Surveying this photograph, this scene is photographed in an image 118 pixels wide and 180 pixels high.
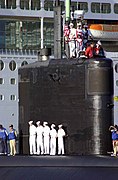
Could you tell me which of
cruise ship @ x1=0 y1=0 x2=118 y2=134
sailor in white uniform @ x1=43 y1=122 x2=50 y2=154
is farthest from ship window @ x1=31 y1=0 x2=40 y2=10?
sailor in white uniform @ x1=43 y1=122 x2=50 y2=154

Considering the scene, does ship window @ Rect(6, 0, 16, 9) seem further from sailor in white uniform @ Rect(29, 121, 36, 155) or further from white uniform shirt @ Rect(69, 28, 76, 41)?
white uniform shirt @ Rect(69, 28, 76, 41)

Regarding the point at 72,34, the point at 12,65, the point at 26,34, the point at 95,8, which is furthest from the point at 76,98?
the point at 95,8

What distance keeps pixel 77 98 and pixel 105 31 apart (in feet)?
54.4

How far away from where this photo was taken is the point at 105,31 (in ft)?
81.5

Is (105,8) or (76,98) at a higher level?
(105,8)

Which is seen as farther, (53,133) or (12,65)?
(12,65)

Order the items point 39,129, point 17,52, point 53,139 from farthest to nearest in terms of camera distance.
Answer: point 17,52
point 53,139
point 39,129

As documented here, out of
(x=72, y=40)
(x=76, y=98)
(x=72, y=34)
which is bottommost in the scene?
(x=76, y=98)

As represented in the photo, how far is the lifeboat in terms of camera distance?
24.8m

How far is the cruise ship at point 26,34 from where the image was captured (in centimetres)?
2222

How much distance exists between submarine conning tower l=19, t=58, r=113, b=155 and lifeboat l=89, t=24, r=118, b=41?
1590 cm

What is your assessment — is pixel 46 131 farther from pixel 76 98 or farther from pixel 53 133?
pixel 76 98

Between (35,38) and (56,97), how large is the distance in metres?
15.4

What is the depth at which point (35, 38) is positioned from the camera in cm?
2392
